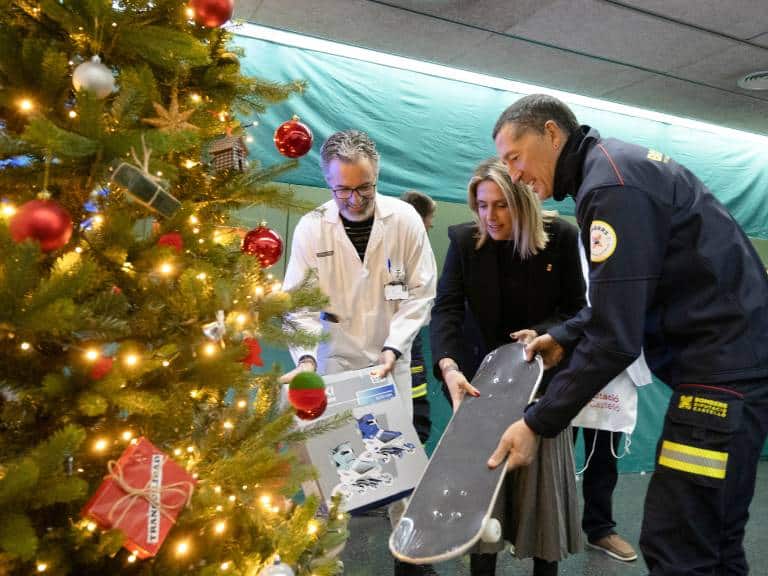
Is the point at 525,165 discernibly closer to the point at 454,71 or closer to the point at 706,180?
the point at 454,71

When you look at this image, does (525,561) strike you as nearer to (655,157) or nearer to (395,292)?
(395,292)

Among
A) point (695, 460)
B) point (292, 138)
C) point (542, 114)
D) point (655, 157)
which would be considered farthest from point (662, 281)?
point (292, 138)

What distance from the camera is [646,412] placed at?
14.8 ft

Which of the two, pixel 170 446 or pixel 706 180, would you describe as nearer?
pixel 170 446

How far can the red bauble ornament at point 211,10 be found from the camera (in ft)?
3.86

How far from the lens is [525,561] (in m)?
2.79

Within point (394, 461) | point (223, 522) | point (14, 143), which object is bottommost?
point (394, 461)

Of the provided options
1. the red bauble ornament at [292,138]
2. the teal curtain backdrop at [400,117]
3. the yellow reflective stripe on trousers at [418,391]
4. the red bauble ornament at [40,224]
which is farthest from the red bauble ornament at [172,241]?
the teal curtain backdrop at [400,117]

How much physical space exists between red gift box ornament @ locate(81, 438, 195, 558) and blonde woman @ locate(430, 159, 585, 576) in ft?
3.65

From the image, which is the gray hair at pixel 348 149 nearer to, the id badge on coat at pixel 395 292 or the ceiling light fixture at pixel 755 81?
the id badge on coat at pixel 395 292

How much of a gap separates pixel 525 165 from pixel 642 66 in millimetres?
2557

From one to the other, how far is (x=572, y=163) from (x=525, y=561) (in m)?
2.00

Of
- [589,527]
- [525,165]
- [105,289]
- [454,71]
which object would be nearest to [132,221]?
[105,289]

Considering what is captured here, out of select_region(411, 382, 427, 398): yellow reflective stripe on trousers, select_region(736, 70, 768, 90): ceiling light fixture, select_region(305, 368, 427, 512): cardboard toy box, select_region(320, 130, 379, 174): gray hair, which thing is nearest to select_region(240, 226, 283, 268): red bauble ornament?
select_region(305, 368, 427, 512): cardboard toy box
